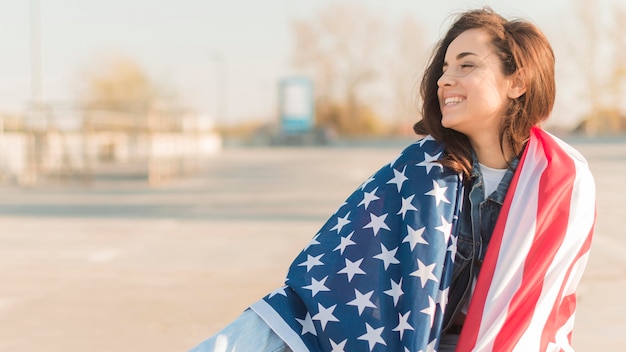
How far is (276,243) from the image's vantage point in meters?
7.41

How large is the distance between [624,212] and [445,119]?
7.74 m

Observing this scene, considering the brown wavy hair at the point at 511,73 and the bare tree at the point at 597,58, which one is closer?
the brown wavy hair at the point at 511,73

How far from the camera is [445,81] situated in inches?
99.6

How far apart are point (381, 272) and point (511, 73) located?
69cm

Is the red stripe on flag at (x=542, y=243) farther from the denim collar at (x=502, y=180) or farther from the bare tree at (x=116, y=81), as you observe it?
the bare tree at (x=116, y=81)

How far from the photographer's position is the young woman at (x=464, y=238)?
7.63 ft

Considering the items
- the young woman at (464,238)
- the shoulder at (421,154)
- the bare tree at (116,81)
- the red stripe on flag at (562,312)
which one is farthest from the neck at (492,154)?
the bare tree at (116,81)

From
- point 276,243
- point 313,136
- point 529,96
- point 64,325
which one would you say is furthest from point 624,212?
point 313,136

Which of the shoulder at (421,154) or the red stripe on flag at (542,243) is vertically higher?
the shoulder at (421,154)

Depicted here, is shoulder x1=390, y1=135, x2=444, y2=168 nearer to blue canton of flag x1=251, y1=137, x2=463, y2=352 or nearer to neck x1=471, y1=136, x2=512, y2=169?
blue canton of flag x1=251, y1=137, x2=463, y2=352

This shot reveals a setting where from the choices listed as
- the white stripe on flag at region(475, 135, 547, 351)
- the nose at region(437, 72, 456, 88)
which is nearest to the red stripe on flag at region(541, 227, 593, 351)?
the white stripe on flag at region(475, 135, 547, 351)

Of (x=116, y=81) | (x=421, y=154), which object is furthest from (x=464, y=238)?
(x=116, y=81)

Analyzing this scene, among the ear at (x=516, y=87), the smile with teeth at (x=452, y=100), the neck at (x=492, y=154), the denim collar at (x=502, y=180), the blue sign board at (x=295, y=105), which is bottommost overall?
the blue sign board at (x=295, y=105)

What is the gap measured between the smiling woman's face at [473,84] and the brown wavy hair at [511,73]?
0.08 feet
